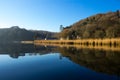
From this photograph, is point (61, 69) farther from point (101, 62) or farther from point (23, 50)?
point (23, 50)

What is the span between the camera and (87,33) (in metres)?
98.0

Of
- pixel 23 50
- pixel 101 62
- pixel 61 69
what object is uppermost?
pixel 23 50

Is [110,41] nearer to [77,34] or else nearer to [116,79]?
[116,79]

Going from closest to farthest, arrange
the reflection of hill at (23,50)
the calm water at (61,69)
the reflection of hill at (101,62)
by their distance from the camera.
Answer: the calm water at (61,69), the reflection of hill at (101,62), the reflection of hill at (23,50)

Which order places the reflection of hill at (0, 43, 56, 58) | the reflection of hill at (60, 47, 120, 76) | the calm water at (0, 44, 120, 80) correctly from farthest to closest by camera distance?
the reflection of hill at (0, 43, 56, 58) < the reflection of hill at (60, 47, 120, 76) < the calm water at (0, 44, 120, 80)

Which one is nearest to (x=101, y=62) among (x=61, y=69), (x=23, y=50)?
(x=61, y=69)

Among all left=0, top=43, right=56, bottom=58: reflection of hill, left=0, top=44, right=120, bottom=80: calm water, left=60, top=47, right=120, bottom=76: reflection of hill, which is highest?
left=0, top=43, right=56, bottom=58: reflection of hill

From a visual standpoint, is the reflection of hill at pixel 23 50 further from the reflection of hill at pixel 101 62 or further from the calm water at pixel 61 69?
the reflection of hill at pixel 101 62

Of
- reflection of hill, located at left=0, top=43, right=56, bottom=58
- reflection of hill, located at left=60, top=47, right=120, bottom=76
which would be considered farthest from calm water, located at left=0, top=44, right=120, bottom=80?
reflection of hill, located at left=0, top=43, right=56, bottom=58

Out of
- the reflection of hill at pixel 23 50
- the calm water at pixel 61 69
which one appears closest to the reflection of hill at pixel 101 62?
the calm water at pixel 61 69

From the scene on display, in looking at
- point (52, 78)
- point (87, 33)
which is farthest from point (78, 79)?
point (87, 33)

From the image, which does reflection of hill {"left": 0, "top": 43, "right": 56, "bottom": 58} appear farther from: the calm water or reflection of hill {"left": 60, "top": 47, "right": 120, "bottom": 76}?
reflection of hill {"left": 60, "top": 47, "right": 120, "bottom": 76}

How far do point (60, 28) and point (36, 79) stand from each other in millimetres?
140845

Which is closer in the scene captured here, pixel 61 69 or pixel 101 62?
pixel 61 69
